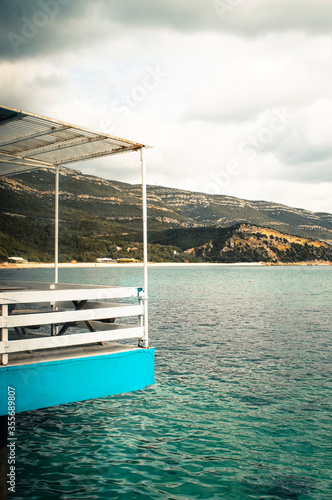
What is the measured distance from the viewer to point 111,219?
138 m

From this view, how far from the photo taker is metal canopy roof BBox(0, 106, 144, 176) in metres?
6.11

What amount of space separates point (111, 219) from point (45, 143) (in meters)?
131

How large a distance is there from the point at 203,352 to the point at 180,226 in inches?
5950

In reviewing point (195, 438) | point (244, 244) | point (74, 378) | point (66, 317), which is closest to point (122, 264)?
point (244, 244)

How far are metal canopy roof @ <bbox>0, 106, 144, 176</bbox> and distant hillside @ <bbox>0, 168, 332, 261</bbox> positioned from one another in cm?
8477

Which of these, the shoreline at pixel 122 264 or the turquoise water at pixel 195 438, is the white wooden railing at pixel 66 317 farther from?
the shoreline at pixel 122 264

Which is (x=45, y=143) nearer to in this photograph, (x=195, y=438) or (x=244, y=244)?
(x=195, y=438)

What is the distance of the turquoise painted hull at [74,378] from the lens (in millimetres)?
5203

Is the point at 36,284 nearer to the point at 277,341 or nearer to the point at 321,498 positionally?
the point at 321,498

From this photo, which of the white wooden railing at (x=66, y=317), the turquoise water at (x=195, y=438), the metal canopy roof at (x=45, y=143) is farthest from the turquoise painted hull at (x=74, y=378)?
the metal canopy roof at (x=45, y=143)

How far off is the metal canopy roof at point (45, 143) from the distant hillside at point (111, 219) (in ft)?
278

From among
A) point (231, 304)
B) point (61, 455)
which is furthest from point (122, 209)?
point (61, 455)

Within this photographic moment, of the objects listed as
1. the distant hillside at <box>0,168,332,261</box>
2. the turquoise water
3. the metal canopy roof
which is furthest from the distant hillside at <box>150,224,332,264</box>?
the metal canopy roof

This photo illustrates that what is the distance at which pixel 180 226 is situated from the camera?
16500cm
